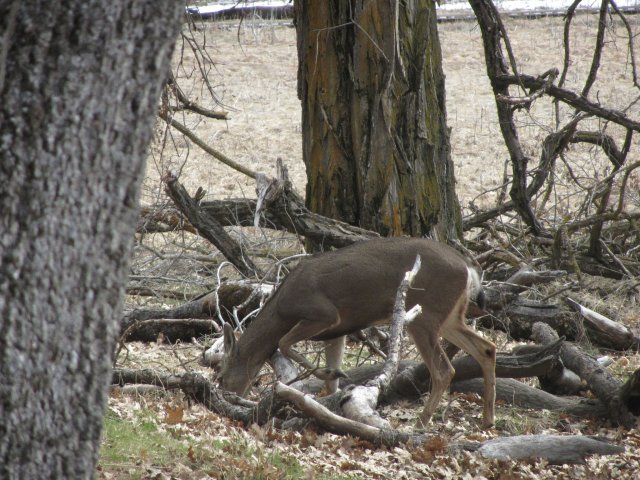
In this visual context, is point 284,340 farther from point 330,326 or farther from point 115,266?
point 115,266

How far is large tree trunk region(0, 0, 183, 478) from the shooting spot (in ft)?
8.23

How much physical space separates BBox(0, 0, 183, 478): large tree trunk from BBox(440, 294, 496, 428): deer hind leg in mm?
4382

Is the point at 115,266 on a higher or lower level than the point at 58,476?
higher

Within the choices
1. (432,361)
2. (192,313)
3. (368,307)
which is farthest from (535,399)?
(192,313)

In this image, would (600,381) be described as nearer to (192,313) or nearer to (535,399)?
(535,399)

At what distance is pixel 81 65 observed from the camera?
8.39 ft

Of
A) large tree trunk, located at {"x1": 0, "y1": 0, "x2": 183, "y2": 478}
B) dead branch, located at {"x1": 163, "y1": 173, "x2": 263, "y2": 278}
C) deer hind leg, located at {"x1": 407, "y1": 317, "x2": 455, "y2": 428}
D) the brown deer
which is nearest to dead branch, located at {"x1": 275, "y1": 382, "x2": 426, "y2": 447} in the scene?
deer hind leg, located at {"x1": 407, "y1": 317, "x2": 455, "y2": 428}

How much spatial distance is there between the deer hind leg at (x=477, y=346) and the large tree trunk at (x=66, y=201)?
438 cm

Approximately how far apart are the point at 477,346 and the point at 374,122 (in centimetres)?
278

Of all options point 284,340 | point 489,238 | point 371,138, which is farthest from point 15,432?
point 489,238

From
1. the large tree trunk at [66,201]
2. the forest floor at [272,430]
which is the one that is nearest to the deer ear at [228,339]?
the forest floor at [272,430]

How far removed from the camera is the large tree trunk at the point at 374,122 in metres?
8.68

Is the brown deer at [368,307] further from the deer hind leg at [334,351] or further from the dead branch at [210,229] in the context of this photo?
the dead branch at [210,229]

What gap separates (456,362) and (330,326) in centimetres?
117
